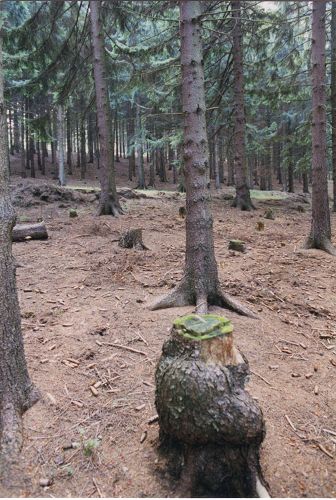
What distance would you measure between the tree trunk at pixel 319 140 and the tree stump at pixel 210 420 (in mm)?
6057

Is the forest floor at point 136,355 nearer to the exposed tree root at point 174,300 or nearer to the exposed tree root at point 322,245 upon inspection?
the exposed tree root at point 174,300

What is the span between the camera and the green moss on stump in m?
2.91

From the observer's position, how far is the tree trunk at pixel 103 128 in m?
11.1

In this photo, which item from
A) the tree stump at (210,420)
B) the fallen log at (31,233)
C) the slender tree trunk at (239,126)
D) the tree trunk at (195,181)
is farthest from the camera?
the slender tree trunk at (239,126)

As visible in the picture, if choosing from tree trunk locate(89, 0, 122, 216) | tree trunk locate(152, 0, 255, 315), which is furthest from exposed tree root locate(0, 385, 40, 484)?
tree trunk locate(89, 0, 122, 216)

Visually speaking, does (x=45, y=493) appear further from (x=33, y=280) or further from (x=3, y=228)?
(x=33, y=280)

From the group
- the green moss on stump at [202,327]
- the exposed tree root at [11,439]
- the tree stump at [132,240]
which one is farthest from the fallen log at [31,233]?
the green moss on stump at [202,327]

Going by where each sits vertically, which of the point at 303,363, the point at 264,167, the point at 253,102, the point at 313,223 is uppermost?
the point at 253,102

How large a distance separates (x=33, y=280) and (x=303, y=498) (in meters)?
4.85

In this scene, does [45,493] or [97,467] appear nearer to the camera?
[45,493]

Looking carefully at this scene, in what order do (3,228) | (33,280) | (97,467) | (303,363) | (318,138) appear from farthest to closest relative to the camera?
(318,138) → (33,280) → (303,363) → (3,228) → (97,467)

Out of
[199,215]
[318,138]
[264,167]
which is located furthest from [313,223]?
[264,167]

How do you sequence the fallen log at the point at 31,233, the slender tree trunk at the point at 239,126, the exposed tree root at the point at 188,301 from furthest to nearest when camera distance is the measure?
the slender tree trunk at the point at 239,126 < the fallen log at the point at 31,233 < the exposed tree root at the point at 188,301

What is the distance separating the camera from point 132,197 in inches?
588
